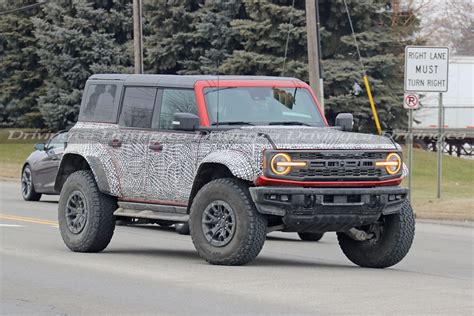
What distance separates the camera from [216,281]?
1142cm

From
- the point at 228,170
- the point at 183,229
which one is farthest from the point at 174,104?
the point at 183,229

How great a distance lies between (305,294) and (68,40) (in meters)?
37.3

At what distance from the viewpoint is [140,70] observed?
35375 mm

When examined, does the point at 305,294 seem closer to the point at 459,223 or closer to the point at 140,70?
the point at 459,223

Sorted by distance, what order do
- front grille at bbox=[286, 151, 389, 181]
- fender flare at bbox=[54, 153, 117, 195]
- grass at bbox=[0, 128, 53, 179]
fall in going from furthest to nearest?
grass at bbox=[0, 128, 53, 179]
fender flare at bbox=[54, 153, 117, 195]
front grille at bbox=[286, 151, 389, 181]

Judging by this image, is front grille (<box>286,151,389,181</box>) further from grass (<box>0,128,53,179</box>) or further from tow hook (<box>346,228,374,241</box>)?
grass (<box>0,128,53,179</box>)

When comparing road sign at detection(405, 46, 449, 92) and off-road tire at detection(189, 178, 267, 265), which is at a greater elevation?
road sign at detection(405, 46, 449, 92)

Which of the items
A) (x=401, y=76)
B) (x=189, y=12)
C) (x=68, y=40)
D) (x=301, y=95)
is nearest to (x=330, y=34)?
(x=401, y=76)

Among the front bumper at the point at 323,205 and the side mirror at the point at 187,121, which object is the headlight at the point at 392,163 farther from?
the side mirror at the point at 187,121

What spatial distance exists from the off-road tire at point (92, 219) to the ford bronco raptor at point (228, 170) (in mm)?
14

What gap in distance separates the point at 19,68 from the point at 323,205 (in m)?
43.5

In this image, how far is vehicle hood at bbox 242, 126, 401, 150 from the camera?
40.2ft

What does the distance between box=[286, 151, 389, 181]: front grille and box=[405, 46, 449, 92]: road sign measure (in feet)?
41.4

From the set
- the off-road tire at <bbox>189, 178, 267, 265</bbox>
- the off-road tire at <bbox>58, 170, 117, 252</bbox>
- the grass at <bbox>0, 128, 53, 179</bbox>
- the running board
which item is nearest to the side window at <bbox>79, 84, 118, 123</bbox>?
the off-road tire at <bbox>58, 170, 117, 252</bbox>
